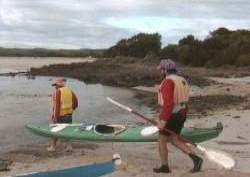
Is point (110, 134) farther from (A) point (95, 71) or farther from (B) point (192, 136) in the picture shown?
(A) point (95, 71)

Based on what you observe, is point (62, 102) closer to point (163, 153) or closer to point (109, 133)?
point (109, 133)

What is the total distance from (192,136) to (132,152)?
1603 mm

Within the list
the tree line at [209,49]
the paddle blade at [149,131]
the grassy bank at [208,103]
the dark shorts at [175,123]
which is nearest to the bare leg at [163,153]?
the dark shorts at [175,123]

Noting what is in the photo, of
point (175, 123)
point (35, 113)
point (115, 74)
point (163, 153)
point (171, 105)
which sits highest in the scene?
point (171, 105)

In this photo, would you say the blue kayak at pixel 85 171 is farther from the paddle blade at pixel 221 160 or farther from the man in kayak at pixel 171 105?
the paddle blade at pixel 221 160

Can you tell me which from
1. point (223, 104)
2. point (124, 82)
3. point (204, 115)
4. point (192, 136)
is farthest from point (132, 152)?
point (124, 82)

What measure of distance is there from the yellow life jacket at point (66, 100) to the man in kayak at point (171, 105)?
337cm

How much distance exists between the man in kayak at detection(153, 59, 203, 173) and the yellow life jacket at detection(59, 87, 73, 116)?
337cm

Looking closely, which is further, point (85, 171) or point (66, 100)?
→ point (66, 100)

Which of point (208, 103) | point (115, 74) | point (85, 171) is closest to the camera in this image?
point (85, 171)

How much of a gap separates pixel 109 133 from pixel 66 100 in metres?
1.20

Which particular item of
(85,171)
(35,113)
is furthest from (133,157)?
(35,113)

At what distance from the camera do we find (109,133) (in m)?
13.4

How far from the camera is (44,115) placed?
26672 millimetres
